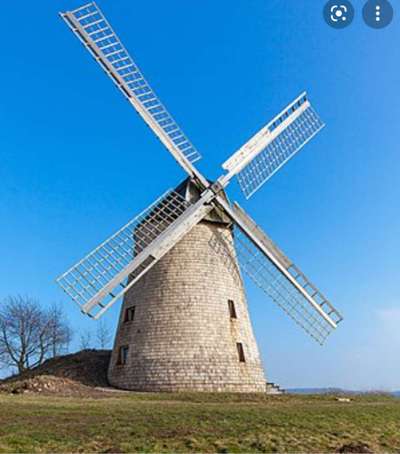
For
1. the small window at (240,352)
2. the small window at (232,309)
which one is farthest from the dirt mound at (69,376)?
the small window at (232,309)

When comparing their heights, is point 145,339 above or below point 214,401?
above

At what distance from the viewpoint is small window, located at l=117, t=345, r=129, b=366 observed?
2089 centimetres

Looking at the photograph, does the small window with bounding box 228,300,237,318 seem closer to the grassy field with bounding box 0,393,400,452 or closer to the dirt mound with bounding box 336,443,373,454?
the grassy field with bounding box 0,393,400,452

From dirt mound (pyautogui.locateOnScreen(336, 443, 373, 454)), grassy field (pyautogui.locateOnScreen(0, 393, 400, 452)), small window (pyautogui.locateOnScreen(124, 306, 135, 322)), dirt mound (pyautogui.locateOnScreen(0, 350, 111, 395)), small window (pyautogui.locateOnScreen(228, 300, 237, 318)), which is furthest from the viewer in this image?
small window (pyautogui.locateOnScreen(124, 306, 135, 322))

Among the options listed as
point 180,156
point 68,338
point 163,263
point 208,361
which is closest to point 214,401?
point 208,361

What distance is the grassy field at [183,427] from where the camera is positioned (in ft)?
30.5

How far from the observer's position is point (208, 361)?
19.3 metres

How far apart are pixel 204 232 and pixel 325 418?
10.6 meters

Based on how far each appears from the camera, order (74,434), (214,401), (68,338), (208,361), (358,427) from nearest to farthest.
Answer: (74,434) < (358,427) < (214,401) < (208,361) < (68,338)

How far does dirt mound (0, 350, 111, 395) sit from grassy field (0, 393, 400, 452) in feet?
9.57

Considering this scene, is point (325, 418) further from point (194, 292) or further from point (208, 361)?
point (194, 292)

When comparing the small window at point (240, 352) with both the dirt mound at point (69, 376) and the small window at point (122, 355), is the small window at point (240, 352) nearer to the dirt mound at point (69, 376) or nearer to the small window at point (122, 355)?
the small window at point (122, 355)

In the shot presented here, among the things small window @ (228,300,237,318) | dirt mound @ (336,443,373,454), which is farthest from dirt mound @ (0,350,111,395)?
dirt mound @ (336,443,373,454)

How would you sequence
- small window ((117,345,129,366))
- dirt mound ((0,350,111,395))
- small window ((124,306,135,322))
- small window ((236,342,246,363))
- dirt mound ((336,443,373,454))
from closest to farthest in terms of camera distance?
dirt mound ((336,443,373,454)), dirt mound ((0,350,111,395)), small window ((236,342,246,363)), small window ((117,345,129,366)), small window ((124,306,135,322))
